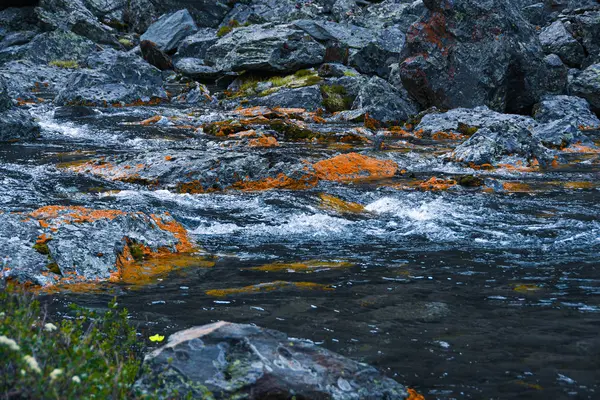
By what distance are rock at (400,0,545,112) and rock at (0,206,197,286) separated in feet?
46.3

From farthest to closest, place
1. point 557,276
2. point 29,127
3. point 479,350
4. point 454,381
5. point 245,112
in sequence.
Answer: point 245,112
point 29,127
point 557,276
point 479,350
point 454,381

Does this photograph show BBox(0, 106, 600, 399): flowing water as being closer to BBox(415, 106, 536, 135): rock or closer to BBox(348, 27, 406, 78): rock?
BBox(415, 106, 536, 135): rock

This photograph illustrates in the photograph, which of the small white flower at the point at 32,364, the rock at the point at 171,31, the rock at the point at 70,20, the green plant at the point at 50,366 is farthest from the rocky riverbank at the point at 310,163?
the rock at the point at 70,20

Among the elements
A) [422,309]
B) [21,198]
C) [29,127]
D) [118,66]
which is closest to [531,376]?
[422,309]

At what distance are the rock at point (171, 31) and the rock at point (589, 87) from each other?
21.7 m

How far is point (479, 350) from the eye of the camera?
3590mm

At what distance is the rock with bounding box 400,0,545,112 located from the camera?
731 inches

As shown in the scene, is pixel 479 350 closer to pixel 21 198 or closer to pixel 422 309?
pixel 422 309

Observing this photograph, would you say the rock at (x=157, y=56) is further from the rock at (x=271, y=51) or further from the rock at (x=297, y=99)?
the rock at (x=297, y=99)

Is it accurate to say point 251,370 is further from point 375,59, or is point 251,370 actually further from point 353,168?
point 375,59

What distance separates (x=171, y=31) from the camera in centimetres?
3516

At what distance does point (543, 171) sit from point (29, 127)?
10573 millimetres

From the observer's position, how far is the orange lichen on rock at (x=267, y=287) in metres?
4.69

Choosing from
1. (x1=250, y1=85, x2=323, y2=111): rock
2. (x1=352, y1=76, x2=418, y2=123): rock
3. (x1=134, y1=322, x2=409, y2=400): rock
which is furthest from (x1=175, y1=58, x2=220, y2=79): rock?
(x1=134, y1=322, x2=409, y2=400): rock
